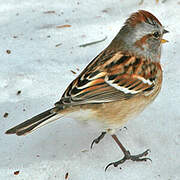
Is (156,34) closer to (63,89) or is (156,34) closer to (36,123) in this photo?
(63,89)

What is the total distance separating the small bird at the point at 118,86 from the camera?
361 centimetres

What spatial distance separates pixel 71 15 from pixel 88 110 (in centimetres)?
268

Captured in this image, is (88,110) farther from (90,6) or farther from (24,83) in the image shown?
(90,6)

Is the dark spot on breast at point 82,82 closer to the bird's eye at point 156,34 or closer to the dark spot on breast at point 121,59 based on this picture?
the dark spot on breast at point 121,59

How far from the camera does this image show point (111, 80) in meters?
3.75

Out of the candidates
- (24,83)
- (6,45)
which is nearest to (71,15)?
(6,45)

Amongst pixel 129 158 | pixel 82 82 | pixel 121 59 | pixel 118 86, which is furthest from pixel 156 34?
pixel 129 158

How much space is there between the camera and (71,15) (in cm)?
603

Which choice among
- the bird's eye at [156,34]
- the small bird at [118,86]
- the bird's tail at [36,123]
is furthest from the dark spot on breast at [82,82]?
the bird's eye at [156,34]

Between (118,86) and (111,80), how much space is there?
83 millimetres

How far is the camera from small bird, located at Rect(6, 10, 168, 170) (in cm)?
361

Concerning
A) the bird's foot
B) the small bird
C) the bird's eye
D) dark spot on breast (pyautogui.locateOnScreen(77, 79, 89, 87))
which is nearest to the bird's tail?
the small bird

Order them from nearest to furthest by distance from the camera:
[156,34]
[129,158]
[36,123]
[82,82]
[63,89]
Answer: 1. [36,123]
2. [82,82]
3. [129,158]
4. [156,34]
5. [63,89]

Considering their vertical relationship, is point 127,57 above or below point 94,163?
above
